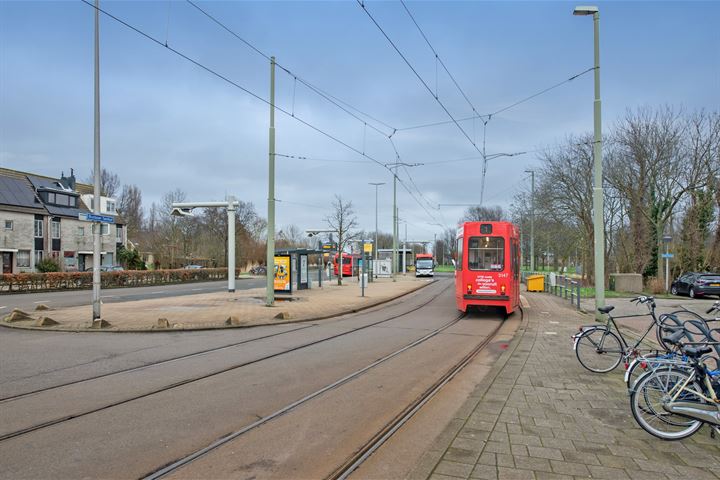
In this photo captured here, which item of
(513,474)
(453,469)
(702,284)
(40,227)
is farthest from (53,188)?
(513,474)

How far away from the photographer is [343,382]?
277 inches

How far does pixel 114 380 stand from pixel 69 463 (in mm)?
3180

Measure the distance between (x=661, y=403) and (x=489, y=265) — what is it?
419 inches

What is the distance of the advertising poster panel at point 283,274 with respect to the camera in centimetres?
2408

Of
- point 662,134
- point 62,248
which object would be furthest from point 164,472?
point 62,248

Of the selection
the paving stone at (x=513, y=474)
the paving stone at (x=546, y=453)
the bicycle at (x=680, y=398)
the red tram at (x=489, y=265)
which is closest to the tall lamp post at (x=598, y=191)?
the red tram at (x=489, y=265)

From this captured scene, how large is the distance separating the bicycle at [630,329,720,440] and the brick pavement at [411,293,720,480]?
13cm

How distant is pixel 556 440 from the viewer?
15.4 ft

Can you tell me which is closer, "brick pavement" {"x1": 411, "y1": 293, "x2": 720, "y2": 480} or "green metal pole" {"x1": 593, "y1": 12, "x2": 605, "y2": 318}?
"brick pavement" {"x1": 411, "y1": 293, "x2": 720, "y2": 480}

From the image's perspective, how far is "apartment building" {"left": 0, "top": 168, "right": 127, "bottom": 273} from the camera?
41656 millimetres

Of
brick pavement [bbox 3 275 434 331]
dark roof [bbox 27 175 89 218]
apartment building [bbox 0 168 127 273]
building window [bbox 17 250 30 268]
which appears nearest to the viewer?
brick pavement [bbox 3 275 434 331]

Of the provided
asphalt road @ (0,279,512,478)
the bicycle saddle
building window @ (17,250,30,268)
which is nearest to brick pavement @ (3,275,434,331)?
asphalt road @ (0,279,512,478)

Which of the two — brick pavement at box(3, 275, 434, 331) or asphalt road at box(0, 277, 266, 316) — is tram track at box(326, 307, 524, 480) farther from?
asphalt road at box(0, 277, 266, 316)

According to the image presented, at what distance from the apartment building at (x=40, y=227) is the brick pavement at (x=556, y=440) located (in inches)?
1496
